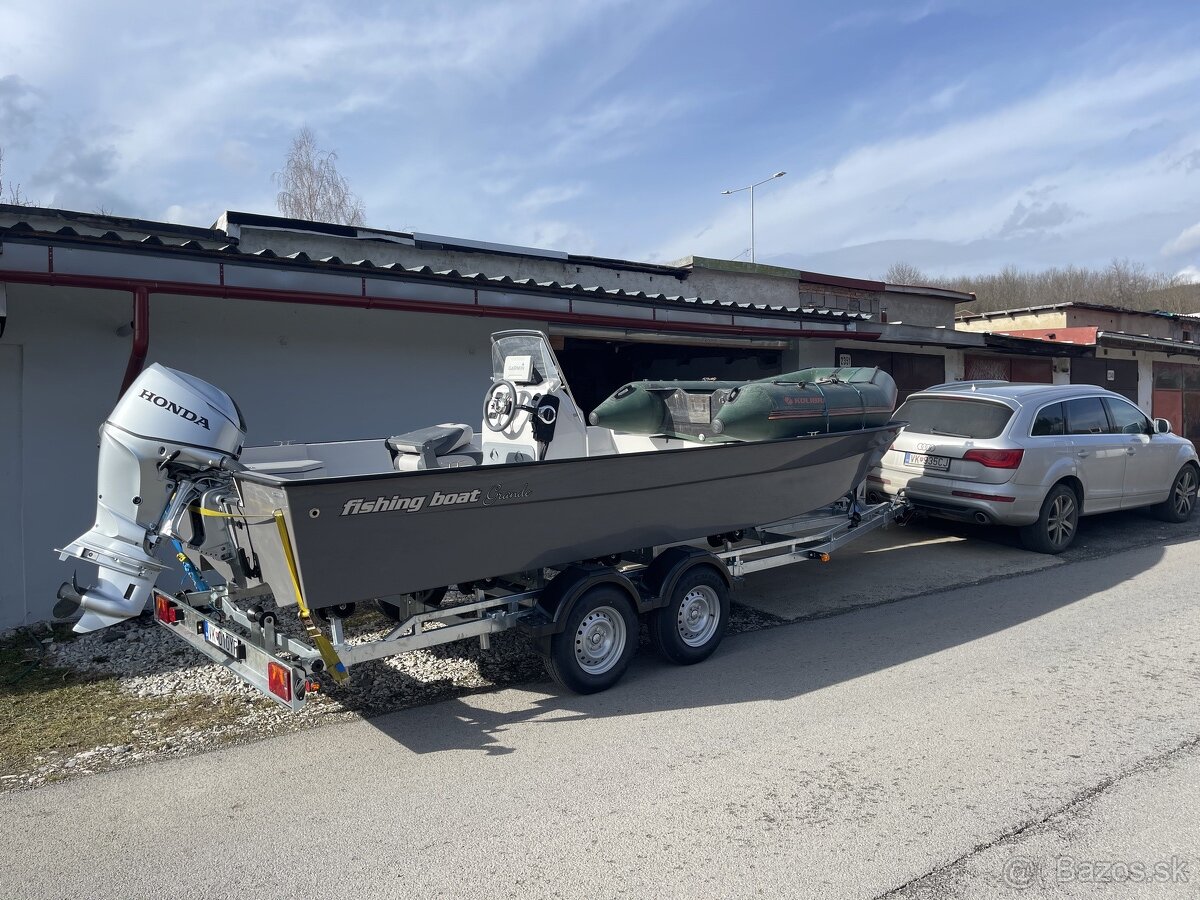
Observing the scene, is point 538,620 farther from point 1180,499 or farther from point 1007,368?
point 1007,368

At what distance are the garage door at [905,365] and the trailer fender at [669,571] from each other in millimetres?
8515

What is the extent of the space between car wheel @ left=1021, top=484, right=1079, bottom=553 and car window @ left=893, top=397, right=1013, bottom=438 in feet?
3.11

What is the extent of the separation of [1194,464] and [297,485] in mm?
11254

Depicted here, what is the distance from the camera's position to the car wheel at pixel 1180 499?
10477 millimetres

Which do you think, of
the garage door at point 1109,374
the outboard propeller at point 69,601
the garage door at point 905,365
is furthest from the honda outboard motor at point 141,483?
the garage door at point 1109,374

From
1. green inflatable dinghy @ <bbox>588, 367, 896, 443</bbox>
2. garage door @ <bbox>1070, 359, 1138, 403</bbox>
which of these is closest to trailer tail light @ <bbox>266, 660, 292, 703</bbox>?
green inflatable dinghy @ <bbox>588, 367, 896, 443</bbox>

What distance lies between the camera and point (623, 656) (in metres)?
5.26

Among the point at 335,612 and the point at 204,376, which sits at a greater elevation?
the point at 204,376

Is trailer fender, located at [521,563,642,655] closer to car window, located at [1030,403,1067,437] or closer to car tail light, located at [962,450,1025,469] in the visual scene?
car tail light, located at [962,450,1025,469]

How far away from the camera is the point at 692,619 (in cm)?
571

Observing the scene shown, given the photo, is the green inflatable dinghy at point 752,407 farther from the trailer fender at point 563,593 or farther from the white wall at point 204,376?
the white wall at point 204,376

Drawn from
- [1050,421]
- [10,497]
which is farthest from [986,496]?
[10,497]

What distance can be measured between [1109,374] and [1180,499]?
936cm

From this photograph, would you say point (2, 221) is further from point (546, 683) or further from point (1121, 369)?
point (1121, 369)
